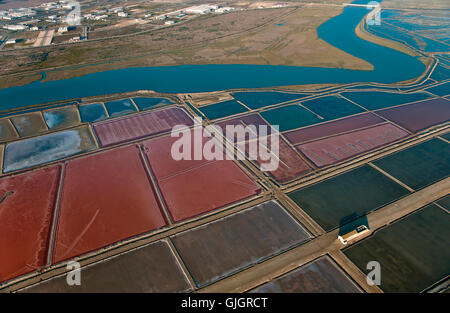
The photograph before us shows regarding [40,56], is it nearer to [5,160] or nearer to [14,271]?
[5,160]

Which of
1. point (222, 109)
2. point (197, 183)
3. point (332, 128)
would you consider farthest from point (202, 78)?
point (197, 183)

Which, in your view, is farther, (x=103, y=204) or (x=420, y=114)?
(x=420, y=114)

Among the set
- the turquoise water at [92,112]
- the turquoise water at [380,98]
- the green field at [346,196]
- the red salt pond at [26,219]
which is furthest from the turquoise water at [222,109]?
the red salt pond at [26,219]

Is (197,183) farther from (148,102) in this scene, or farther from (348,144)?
(148,102)

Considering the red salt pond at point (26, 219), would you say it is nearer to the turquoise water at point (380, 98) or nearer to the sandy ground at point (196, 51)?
the sandy ground at point (196, 51)
